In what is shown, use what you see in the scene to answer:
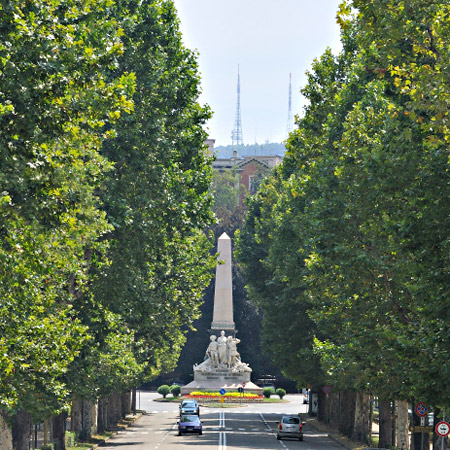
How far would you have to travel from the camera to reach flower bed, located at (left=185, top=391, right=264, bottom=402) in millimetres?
90812

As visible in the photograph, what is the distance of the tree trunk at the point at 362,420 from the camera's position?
164 feet

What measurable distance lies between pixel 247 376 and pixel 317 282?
56.3m

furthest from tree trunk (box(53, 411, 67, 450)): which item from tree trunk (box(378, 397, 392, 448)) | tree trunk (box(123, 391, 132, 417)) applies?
tree trunk (box(123, 391, 132, 417))

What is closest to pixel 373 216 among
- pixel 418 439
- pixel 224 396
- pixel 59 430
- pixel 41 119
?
pixel 418 439

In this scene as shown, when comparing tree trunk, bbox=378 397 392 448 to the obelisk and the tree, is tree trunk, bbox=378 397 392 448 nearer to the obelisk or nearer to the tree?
the tree

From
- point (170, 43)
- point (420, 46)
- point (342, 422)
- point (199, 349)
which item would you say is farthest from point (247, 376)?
point (420, 46)

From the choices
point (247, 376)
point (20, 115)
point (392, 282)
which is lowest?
point (247, 376)

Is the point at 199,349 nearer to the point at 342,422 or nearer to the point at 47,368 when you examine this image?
the point at 342,422

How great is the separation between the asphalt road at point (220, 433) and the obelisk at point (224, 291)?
8.91 meters

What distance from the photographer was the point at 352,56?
1945 inches

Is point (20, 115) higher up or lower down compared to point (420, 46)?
lower down

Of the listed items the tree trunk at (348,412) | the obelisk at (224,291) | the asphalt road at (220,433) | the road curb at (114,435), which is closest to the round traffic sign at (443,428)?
the asphalt road at (220,433)

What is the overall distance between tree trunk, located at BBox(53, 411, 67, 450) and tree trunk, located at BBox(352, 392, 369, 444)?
1512cm

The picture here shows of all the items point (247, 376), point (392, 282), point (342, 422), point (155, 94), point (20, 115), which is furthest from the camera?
point (247, 376)
